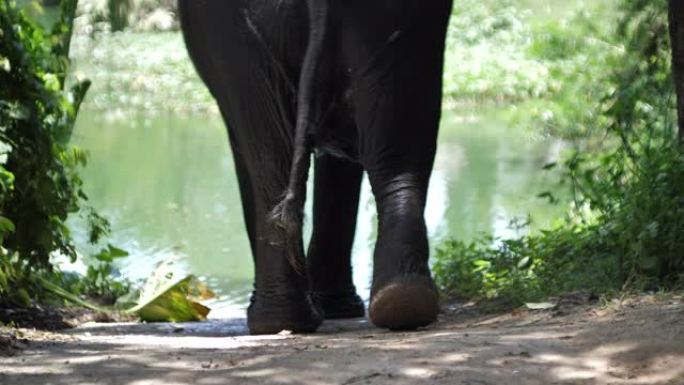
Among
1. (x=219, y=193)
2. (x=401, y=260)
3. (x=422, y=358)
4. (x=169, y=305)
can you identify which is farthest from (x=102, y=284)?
(x=219, y=193)

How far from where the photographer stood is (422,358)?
4.58 meters

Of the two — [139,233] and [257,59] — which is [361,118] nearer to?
[257,59]

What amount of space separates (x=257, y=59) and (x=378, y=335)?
150cm

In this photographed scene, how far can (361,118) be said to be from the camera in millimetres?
6273

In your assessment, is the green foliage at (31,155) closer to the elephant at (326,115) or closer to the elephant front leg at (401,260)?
the elephant at (326,115)

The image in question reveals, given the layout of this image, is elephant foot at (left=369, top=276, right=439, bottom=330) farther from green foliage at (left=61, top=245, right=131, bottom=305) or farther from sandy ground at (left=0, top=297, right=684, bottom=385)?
green foliage at (left=61, top=245, right=131, bottom=305)

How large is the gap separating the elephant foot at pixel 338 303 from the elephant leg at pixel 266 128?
1.14 meters

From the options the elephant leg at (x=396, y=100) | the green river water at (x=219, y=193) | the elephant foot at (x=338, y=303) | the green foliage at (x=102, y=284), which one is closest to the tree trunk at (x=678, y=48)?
the elephant leg at (x=396, y=100)

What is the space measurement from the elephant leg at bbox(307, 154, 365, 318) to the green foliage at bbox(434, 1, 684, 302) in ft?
2.29

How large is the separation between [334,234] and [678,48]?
2111 mm

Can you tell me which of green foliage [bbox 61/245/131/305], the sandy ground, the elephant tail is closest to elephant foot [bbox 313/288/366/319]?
green foliage [bbox 61/245/131/305]

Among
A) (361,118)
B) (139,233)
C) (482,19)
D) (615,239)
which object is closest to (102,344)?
(361,118)

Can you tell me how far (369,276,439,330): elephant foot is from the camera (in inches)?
229

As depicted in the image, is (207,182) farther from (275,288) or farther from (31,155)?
(275,288)
